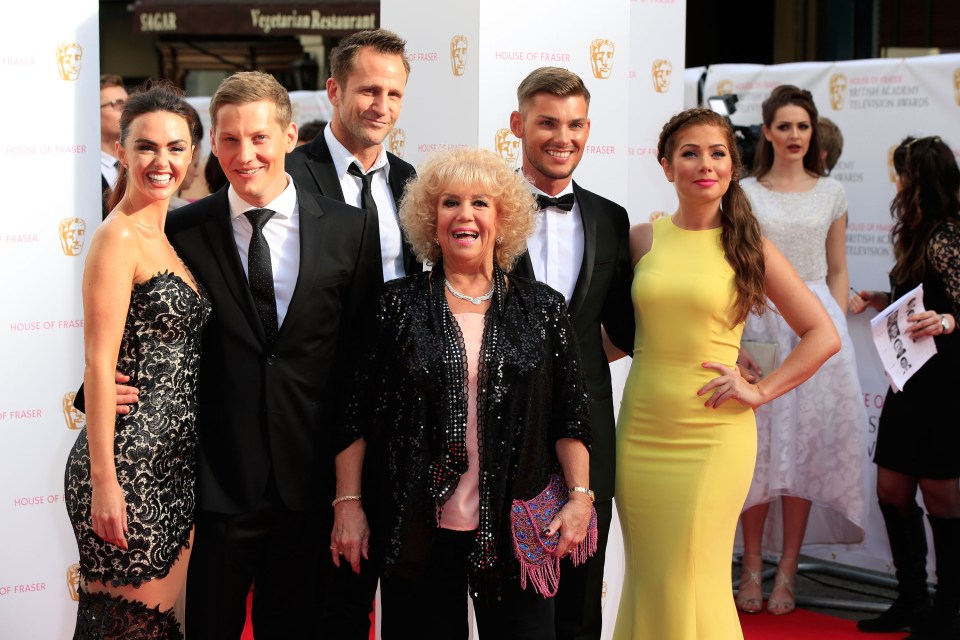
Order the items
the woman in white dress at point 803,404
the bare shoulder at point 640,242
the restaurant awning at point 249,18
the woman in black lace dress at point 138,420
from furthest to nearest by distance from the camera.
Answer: the restaurant awning at point 249,18 < the woman in white dress at point 803,404 < the bare shoulder at point 640,242 < the woman in black lace dress at point 138,420

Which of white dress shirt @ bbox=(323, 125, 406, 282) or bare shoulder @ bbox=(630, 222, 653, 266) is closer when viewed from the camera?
white dress shirt @ bbox=(323, 125, 406, 282)

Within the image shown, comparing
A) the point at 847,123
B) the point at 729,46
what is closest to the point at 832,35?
the point at 729,46

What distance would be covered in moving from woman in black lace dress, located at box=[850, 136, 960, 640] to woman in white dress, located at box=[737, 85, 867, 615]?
13.4 inches

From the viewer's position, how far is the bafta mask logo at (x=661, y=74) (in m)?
5.53

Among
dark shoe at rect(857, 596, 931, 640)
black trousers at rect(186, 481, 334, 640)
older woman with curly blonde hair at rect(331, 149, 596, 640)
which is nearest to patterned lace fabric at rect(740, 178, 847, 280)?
dark shoe at rect(857, 596, 931, 640)

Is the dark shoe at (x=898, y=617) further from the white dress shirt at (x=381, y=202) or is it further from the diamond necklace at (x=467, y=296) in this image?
the diamond necklace at (x=467, y=296)

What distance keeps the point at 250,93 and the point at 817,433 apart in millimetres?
3535

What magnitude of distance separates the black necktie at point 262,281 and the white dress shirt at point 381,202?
1.84 feet

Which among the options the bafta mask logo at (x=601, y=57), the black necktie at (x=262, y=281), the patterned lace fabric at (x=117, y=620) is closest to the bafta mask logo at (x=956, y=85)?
the bafta mask logo at (x=601, y=57)

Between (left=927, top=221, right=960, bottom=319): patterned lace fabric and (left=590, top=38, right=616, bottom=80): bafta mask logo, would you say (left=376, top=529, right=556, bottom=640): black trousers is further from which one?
(left=927, top=221, right=960, bottom=319): patterned lace fabric

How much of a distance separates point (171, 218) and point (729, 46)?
28.2ft

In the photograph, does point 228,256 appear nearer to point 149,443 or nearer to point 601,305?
point 149,443

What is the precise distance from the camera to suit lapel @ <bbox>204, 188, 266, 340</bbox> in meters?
3.08

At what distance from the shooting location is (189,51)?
41.0 feet
